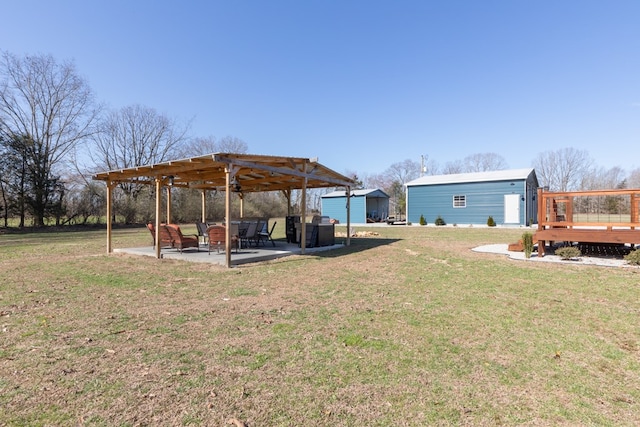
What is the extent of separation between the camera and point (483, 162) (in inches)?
1957

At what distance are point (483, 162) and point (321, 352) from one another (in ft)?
177

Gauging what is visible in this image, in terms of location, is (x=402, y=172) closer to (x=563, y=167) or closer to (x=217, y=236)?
(x=563, y=167)

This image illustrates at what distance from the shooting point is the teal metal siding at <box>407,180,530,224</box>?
69.6 feet

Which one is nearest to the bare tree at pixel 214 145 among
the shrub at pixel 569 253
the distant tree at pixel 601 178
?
the shrub at pixel 569 253

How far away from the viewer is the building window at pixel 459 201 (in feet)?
74.2

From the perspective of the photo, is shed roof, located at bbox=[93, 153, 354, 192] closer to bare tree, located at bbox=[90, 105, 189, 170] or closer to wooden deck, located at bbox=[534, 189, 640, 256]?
wooden deck, located at bbox=[534, 189, 640, 256]

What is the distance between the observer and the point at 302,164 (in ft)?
31.9

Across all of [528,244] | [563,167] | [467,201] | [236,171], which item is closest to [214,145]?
[467,201]

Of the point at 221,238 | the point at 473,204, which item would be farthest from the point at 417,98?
the point at 221,238

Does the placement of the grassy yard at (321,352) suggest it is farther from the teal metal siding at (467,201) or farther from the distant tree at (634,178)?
the distant tree at (634,178)

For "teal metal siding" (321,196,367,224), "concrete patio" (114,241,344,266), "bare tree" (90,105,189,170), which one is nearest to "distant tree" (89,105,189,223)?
"bare tree" (90,105,189,170)

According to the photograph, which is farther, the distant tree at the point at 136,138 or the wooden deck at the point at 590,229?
the distant tree at the point at 136,138

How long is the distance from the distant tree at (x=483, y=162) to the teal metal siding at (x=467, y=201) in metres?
29.3

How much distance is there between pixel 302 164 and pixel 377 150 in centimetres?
2330
